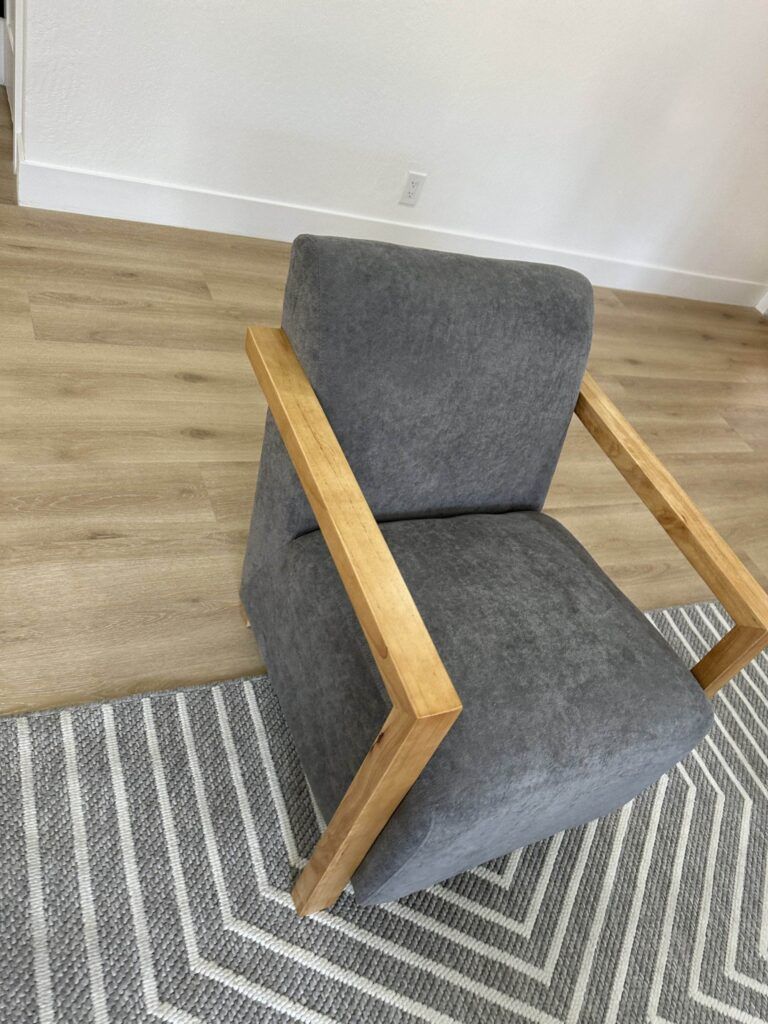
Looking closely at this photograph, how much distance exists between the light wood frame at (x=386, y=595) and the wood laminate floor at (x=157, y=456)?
512 millimetres

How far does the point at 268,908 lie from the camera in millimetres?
1133

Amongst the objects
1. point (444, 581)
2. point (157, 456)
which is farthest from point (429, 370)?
point (157, 456)

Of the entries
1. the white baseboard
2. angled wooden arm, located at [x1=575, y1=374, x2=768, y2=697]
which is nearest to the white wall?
the white baseboard

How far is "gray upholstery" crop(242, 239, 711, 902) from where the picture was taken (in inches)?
39.6

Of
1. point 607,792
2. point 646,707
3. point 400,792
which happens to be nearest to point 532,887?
point 607,792

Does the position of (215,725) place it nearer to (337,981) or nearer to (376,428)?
(337,981)

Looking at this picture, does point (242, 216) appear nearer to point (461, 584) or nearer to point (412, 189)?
point (412, 189)

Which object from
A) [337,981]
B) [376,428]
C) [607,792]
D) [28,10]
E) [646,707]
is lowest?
[337,981]

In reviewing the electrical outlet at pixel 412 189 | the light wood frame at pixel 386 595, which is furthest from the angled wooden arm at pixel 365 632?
the electrical outlet at pixel 412 189

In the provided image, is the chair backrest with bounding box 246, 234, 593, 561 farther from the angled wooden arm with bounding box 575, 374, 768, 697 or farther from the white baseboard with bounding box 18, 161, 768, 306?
the white baseboard with bounding box 18, 161, 768, 306

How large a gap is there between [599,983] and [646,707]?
49 cm

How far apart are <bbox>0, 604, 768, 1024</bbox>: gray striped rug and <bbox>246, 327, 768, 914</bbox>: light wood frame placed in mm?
116

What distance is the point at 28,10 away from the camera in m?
1.85

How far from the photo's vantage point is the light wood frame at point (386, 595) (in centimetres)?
83
